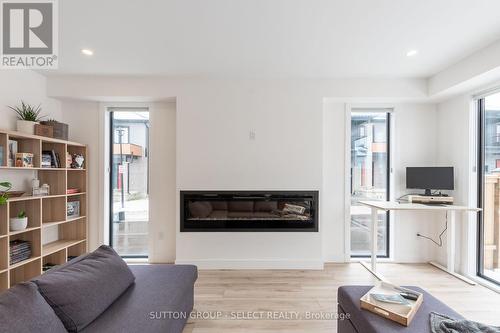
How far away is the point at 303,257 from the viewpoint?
3447 millimetres

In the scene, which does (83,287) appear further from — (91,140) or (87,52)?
(91,140)

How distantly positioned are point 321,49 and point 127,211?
357cm

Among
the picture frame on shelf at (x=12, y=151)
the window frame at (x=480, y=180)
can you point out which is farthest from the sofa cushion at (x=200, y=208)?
the window frame at (x=480, y=180)

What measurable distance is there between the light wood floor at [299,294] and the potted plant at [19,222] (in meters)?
2.00

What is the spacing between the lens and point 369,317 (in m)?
1.50

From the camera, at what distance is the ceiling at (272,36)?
6.46 feet

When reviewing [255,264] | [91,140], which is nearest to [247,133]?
[255,264]

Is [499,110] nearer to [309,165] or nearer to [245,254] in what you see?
[309,165]

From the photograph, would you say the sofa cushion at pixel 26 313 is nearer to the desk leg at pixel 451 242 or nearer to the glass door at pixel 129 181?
the glass door at pixel 129 181

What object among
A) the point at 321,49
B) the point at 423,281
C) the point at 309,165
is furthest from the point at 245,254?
the point at 321,49

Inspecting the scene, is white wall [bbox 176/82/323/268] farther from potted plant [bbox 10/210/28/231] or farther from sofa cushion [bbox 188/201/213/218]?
potted plant [bbox 10/210/28/231]

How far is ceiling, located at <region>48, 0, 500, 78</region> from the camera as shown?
1.97 m

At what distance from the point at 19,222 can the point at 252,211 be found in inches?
104

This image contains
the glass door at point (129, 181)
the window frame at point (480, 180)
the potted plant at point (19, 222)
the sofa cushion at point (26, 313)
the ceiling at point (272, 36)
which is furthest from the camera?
the glass door at point (129, 181)
